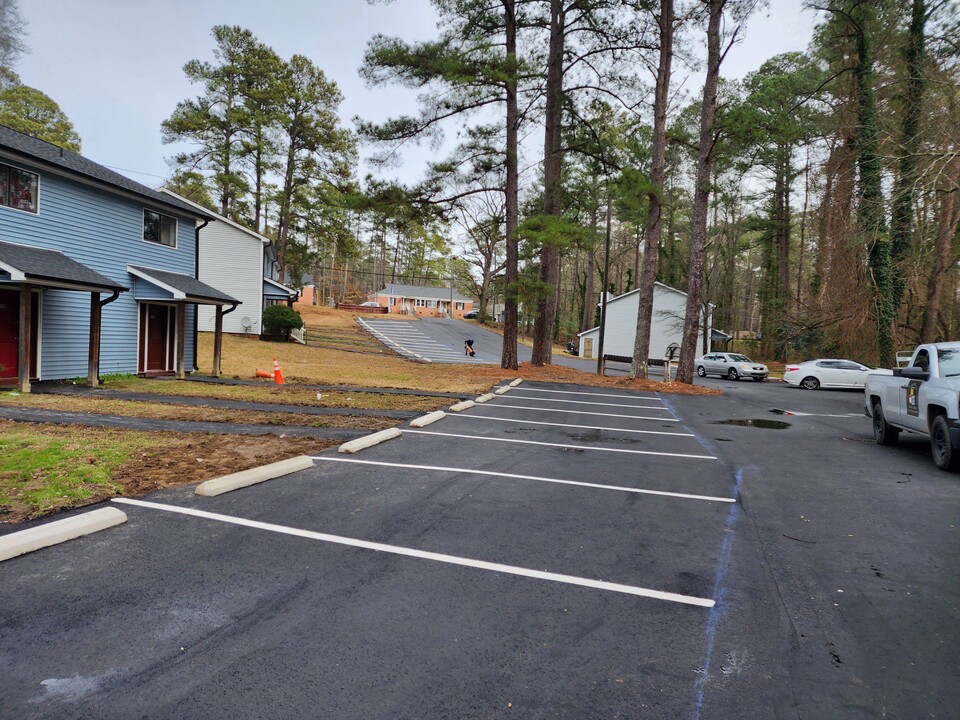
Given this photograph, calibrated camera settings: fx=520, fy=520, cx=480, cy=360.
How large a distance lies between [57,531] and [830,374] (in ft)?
86.9

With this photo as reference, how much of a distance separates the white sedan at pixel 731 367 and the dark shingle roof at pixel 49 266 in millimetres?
26813

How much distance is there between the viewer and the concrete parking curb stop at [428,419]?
30.0ft

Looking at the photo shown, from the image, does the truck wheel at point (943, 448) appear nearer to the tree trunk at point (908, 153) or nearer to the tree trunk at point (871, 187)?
the tree trunk at point (908, 153)

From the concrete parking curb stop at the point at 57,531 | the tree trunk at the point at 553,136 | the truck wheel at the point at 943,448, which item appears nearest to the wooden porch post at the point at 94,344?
the concrete parking curb stop at the point at 57,531

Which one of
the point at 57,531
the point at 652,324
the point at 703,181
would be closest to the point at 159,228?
the point at 57,531

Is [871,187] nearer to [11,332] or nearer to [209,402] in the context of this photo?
[209,402]

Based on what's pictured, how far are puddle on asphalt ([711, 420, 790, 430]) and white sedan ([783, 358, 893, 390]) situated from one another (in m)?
13.5

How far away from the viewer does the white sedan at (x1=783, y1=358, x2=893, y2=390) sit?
22547mm

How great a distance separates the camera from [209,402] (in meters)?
11.2

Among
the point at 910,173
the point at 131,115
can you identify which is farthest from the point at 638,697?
the point at 131,115

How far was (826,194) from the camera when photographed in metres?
20.1

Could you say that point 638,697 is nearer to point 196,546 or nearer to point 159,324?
point 196,546

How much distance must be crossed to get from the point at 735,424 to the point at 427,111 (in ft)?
46.7

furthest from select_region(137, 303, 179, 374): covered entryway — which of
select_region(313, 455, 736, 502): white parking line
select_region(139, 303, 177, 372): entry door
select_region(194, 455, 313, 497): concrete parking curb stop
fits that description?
select_region(194, 455, 313, 497): concrete parking curb stop
